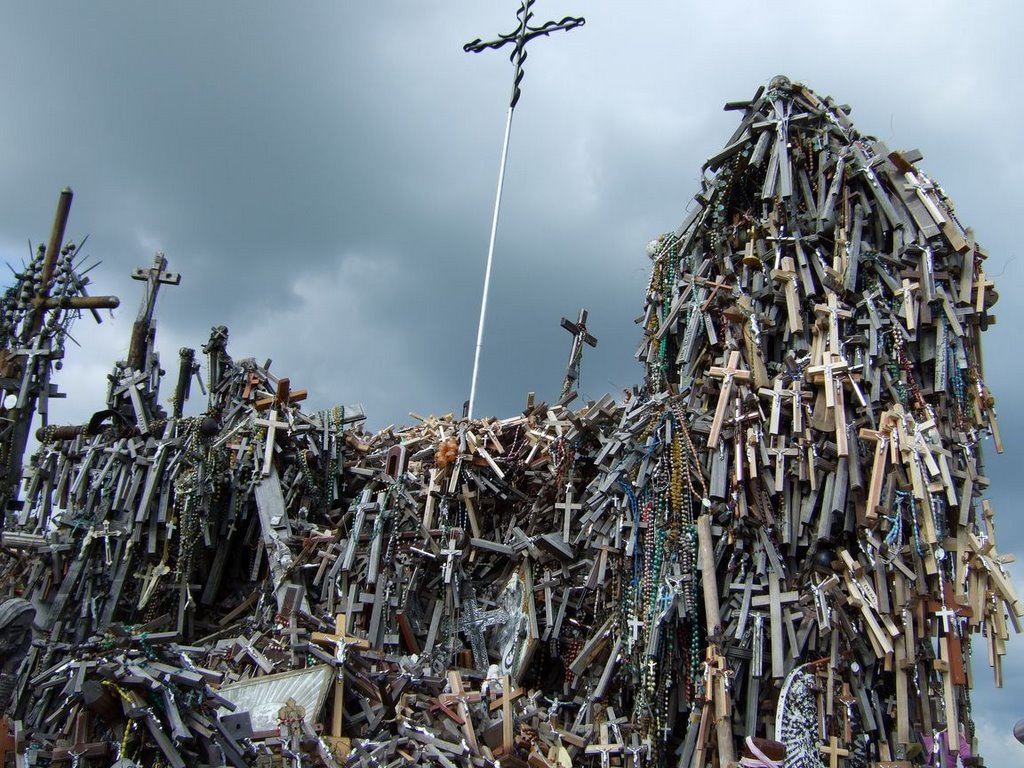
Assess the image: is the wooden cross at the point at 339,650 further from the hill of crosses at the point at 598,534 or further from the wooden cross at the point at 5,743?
the wooden cross at the point at 5,743

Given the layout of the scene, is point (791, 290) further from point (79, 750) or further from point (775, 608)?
point (79, 750)

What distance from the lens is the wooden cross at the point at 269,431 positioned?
14.3m

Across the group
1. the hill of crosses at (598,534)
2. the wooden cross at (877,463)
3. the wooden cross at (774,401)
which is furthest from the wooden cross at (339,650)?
the wooden cross at (877,463)

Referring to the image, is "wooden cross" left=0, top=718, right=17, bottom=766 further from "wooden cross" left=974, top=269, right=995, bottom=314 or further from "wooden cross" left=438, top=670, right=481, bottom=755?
"wooden cross" left=974, top=269, right=995, bottom=314

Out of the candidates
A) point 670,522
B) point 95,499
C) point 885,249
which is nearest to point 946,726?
point 670,522

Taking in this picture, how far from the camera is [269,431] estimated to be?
1454 cm

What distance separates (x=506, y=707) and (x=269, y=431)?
17.4ft

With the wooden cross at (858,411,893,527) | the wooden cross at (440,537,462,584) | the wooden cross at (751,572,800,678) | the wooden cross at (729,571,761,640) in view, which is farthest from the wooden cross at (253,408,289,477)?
the wooden cross at (858,411,893,527)

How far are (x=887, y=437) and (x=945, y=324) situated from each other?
1758mm

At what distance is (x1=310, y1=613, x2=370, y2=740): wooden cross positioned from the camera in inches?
420

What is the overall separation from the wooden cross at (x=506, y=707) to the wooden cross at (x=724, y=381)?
3488 mm

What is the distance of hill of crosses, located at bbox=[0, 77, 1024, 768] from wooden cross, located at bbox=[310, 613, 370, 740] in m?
0.03

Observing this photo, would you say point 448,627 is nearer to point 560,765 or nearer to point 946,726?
point 560,765

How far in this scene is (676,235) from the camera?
14.7m
